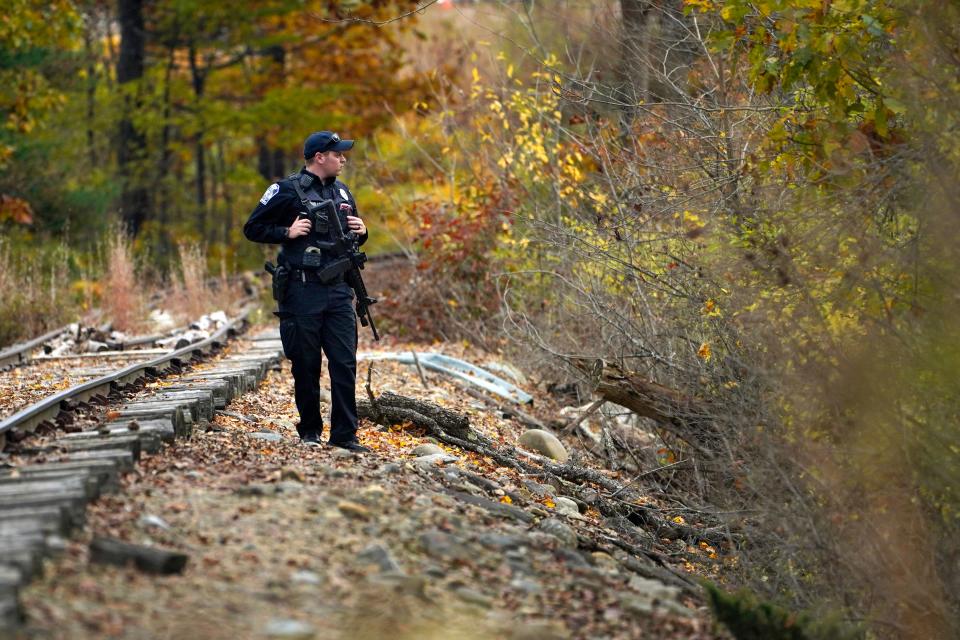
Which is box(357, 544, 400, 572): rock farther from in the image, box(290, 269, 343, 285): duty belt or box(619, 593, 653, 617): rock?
box(290, 269, 343, 285): duty belt

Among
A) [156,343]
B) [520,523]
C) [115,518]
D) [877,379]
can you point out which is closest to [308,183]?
[520,523]

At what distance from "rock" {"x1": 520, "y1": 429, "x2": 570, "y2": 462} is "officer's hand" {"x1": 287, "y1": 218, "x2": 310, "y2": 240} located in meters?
3.08

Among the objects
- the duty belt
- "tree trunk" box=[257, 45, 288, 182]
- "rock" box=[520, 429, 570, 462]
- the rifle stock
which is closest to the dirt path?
the duty belt

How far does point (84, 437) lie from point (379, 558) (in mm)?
2738

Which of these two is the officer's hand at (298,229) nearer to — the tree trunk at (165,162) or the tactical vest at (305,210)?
the tactical vest at (305,210)

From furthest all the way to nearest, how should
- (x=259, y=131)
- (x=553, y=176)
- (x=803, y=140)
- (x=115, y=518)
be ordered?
(x=259, y=131) → (x=553, y=176) → (x=803, y=140) → (x=115, y=518)

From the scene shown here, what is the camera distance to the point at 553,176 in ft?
44.4

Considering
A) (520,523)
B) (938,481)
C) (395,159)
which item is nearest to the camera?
(938,481)

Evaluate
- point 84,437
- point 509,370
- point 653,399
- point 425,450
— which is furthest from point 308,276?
point 509,370

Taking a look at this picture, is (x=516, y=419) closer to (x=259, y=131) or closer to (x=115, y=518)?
(x=115, y=518)

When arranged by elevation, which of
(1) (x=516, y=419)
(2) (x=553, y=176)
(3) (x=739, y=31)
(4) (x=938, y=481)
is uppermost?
(3) (x=739, y=31)

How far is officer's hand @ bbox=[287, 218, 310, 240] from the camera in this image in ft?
26.9

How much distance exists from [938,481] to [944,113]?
197 centimetres

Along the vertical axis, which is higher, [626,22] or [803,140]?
[626,22]
